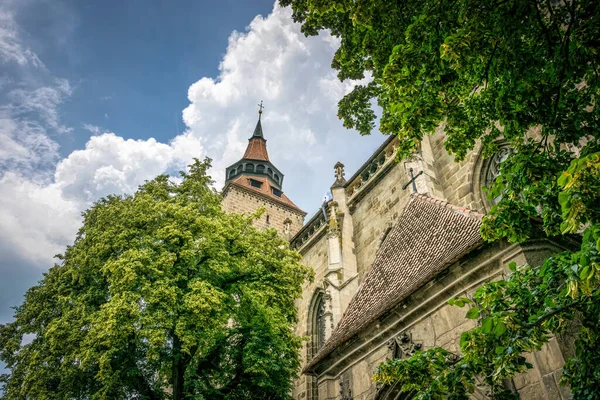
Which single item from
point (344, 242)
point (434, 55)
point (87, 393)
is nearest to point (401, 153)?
point (434, 55)

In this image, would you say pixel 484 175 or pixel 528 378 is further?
pixel 484 175

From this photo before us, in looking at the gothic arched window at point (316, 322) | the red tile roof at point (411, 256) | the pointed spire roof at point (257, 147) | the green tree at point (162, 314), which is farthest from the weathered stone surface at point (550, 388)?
the pointed spire roof at point (257, 147)

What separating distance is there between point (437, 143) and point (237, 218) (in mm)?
6429

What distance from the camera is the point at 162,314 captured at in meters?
9.28

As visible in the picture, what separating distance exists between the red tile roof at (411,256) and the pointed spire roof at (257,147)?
97.2 ft

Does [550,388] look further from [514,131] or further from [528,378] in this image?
[514,131]

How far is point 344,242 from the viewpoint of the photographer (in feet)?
46.4

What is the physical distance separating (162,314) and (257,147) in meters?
30.9

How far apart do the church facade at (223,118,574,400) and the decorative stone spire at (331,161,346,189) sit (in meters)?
1.38

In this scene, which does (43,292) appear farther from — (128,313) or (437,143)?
(437,143)

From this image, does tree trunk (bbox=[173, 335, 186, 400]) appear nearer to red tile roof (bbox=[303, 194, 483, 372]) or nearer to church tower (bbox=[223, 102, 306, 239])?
red tile roof (bbox=[303, 194, 483, 372])

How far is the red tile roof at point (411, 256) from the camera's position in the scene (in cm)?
530

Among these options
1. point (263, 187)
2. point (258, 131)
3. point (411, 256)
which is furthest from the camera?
point (258, 131)

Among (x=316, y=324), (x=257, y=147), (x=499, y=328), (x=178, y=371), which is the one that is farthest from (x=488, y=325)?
(x=257, y=147)
